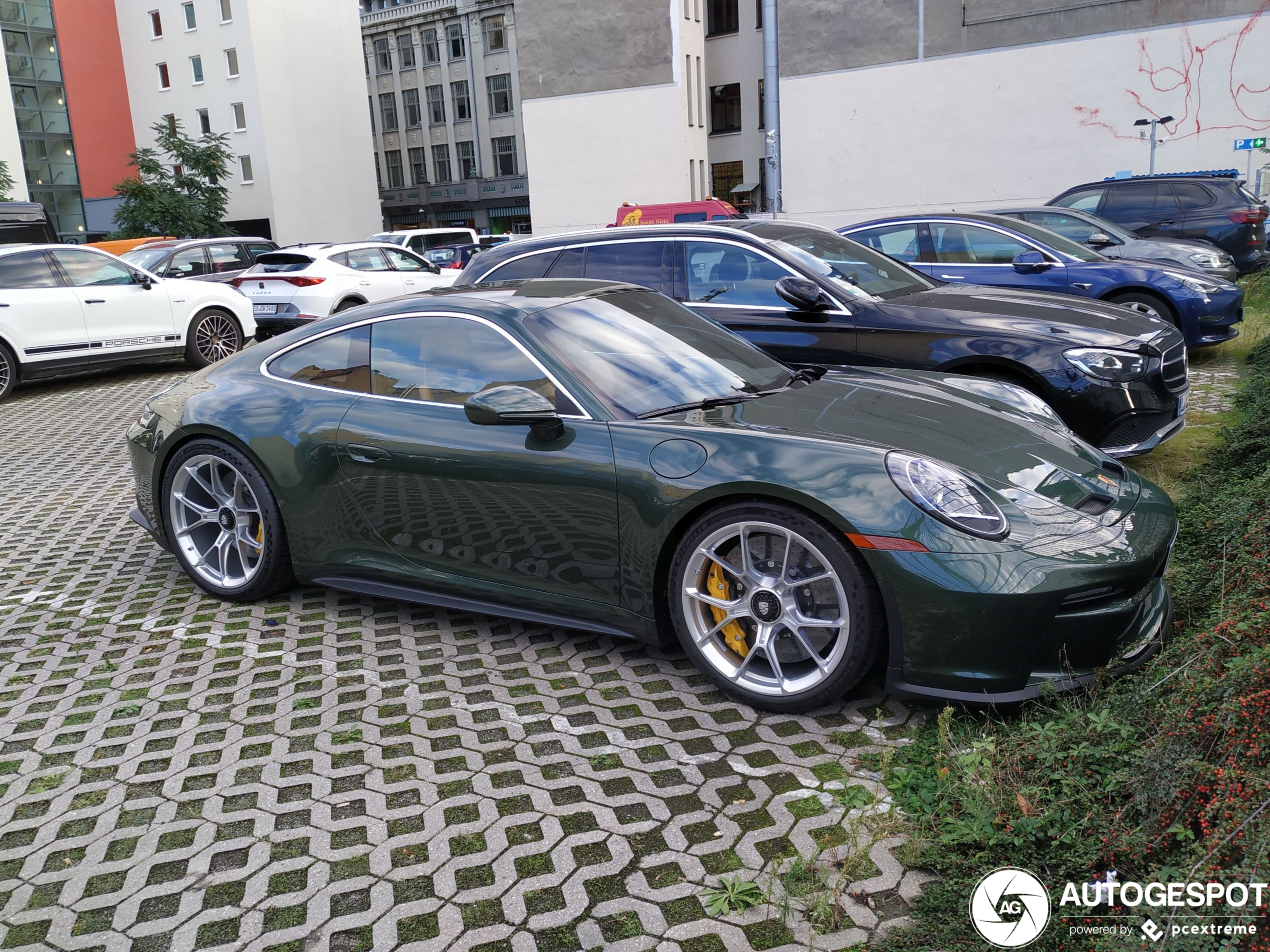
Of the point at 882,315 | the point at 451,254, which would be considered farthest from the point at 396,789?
the point at 451,254

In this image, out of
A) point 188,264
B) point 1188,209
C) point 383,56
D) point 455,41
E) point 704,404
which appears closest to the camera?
point 704,404

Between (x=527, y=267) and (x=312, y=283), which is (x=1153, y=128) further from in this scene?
(x=527, y=267)

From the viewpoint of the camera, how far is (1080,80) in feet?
85.8

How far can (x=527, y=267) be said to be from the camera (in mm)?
7195

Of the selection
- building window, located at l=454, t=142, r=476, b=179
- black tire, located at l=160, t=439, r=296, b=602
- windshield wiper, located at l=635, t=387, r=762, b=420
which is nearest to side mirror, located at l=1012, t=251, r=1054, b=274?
windshield wiper, located at l=635, t=387, r=762, b=420

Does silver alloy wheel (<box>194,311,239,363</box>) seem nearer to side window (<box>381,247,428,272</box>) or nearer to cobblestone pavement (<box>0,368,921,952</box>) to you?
side window (<box>381,247,428,272</box>)

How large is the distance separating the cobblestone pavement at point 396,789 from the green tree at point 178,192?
41482 millimetres

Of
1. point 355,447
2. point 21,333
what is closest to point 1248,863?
point 355,447

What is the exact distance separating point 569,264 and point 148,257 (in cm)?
1278

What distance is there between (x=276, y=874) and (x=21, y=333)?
438 inches

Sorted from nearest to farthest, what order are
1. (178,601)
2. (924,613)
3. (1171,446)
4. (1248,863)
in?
1. (1248,863)
2. (924,613)
3. (178,601)
4. (1171,446)

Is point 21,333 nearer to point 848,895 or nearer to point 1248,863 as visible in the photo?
point 848,895

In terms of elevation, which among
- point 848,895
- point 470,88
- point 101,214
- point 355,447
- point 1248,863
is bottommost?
point 848,895

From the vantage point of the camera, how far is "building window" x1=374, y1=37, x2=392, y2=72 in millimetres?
Result: 64188
